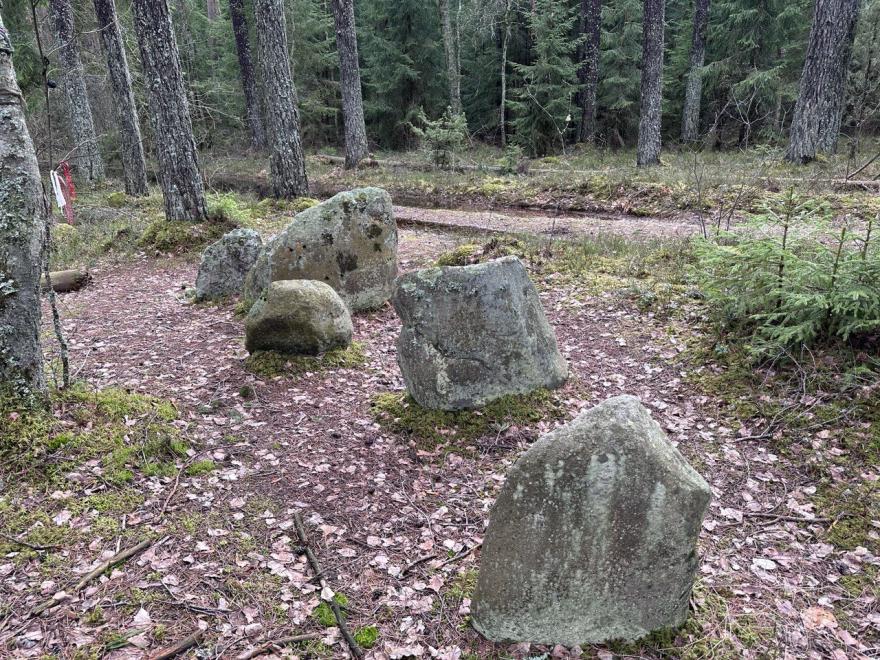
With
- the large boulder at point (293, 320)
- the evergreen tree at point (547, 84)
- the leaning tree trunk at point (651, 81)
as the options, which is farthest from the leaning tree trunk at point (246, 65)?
the large boulder at point (293, 320)

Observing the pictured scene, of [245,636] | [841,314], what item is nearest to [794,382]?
[841,314]

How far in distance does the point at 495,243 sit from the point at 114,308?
6.55 metres

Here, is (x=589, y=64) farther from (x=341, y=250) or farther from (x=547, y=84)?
(x=341, y=250)

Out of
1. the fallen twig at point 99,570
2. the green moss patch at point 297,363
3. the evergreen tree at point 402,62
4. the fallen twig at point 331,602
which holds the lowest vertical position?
the fallen twig at point 331,602

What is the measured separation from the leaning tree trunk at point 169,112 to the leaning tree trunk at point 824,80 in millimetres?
14596

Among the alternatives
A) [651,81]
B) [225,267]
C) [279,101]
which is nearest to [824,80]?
[651,81]

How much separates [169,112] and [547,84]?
1695 centimetres

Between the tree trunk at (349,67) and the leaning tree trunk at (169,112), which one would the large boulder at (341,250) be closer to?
the leaning tree trunk at (169,112)

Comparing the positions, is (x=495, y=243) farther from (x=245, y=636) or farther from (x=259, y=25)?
(x=259, y=25)

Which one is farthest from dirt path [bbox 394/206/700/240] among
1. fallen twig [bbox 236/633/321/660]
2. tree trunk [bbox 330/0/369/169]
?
fallen twig [bbox 236/633/321/660]

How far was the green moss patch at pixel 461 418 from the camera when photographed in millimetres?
5129

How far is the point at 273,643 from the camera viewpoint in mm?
3020

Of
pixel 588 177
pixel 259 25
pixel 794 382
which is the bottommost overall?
pixel 794 382

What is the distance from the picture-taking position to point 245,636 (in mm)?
3062
